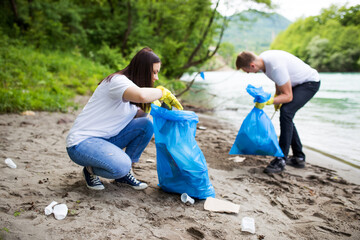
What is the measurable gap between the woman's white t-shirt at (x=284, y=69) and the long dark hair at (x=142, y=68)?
1.52 m

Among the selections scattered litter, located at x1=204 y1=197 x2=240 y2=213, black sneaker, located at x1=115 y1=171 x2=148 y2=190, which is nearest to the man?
scattered litter, located at x1=204 y1=197 x2=240 y2=213

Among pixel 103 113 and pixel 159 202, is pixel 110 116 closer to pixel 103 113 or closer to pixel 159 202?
pixel 103 113

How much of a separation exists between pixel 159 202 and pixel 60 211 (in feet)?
2.16

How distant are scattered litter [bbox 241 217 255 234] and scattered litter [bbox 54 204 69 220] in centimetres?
108

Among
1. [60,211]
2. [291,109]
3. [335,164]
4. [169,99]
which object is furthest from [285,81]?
[60,211]

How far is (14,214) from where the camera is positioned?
4.80ft

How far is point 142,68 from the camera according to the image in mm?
1808

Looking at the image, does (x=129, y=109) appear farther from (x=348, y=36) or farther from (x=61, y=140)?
(x=348, y=36)

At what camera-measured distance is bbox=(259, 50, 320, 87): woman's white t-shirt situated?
110 inches

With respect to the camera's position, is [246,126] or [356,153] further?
[356,153]

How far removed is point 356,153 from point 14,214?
419cm

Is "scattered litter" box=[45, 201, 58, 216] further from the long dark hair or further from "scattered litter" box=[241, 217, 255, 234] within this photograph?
"scattered litter" box=[241, 217, 255, 234]

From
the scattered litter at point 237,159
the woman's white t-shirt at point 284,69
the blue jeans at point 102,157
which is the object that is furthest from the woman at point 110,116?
the scattered litter at point 237,159

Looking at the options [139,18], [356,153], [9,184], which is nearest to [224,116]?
[356,153]
